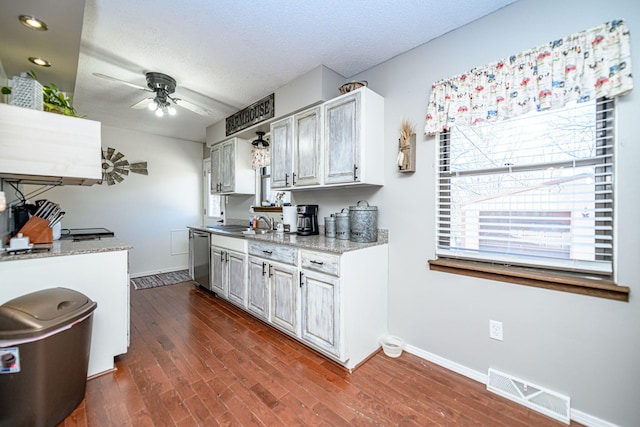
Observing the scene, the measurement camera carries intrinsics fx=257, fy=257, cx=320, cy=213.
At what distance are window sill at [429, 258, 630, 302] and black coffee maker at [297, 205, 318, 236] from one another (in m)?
1.30

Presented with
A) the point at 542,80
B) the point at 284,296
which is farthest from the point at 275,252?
the point at 542,80

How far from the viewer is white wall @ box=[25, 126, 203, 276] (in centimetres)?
427

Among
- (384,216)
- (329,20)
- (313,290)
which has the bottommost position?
(313,290)

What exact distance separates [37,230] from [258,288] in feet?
6.15

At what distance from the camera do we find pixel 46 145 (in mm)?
1813

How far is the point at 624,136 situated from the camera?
140cm

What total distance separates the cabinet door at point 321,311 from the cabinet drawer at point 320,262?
5cm

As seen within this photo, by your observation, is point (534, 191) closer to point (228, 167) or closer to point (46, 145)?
point (46, 145)

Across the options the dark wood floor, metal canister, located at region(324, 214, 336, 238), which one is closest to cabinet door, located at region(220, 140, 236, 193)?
metal canister, located at region(324, 214, 336, 238)

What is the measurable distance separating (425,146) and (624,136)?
110cm

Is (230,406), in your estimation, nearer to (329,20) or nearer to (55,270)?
(55,270)

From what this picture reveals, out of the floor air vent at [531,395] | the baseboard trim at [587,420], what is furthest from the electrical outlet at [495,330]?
the baseboard trim at [587,420]

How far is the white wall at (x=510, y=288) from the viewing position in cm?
140

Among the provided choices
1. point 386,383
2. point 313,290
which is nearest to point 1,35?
point 313,290
